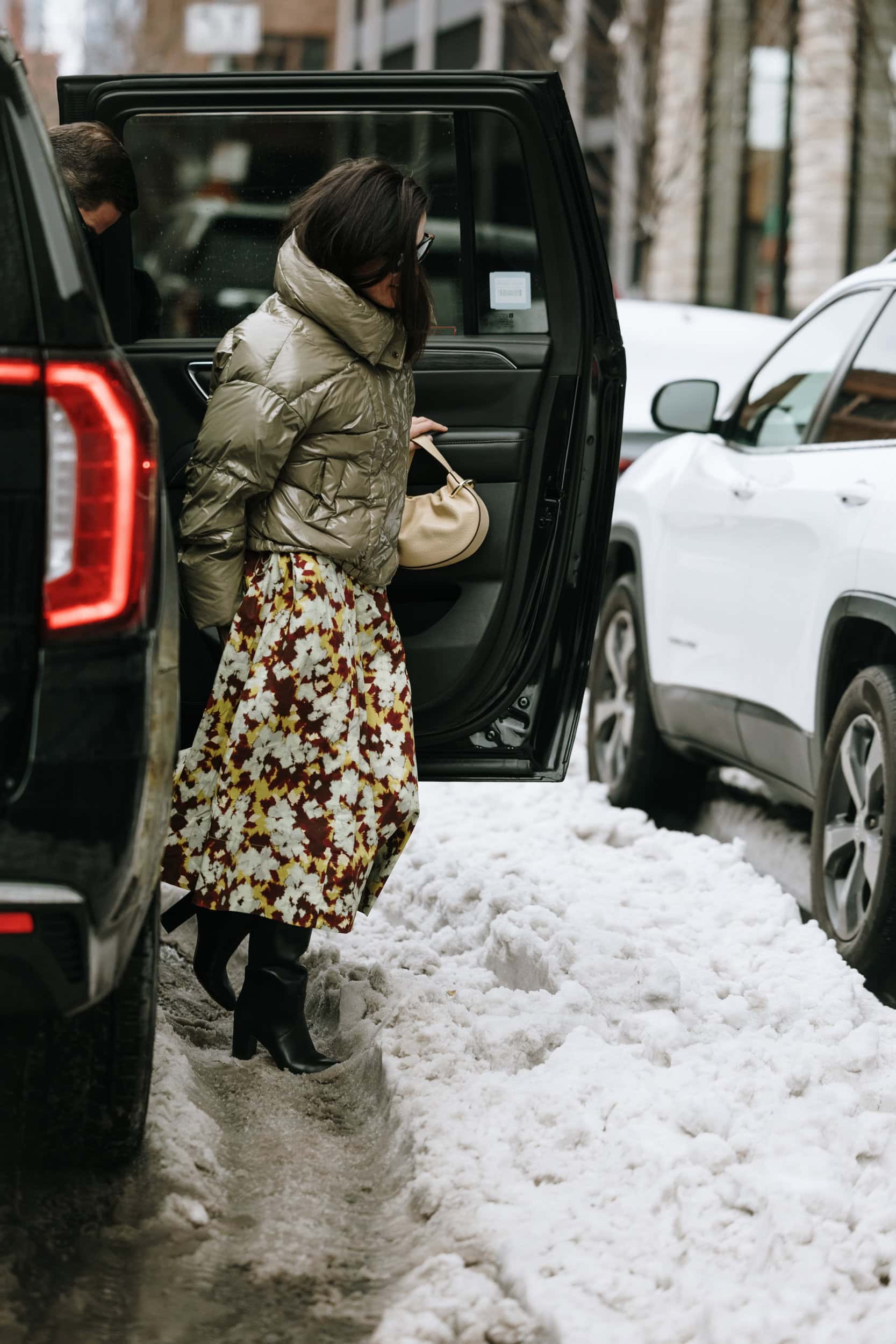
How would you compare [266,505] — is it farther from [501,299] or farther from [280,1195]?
[280,1195]

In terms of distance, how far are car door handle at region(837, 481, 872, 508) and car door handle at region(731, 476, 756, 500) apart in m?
0.68

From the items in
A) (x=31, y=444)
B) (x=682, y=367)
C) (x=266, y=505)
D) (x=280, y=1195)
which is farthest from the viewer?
(x=682, y=367)

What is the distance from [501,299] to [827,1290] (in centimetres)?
234

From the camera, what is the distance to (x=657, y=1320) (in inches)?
104

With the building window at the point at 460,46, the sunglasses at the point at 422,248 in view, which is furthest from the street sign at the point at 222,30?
the sunglasses at the point at 422,248

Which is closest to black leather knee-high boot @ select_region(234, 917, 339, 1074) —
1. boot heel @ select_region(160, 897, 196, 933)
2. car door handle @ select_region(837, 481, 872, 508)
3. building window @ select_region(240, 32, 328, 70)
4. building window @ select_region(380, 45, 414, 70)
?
boot heel @ select_region(160, 897, 196, 933)

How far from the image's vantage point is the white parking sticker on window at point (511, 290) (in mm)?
4180

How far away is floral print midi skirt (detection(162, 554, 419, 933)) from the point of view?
140 inches

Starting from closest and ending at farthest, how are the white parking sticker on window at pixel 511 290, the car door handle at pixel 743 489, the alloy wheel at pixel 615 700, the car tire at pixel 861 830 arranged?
1. the white parking sticker on window at pixel 511 290
2. the car tire at pixel 861 830
3. the car door handle at pixel 743 489
4. the alloy wheel at pixel 615 700

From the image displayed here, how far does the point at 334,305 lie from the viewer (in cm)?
349

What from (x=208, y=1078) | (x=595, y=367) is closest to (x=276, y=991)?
(x=208, y=1078)

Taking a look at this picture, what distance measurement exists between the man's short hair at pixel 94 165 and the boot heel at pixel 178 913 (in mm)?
1493

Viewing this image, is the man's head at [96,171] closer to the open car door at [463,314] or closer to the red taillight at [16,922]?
the open car door at [463,314]

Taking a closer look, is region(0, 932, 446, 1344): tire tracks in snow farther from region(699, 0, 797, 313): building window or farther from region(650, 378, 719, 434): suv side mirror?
region(699, 0, 797, 313): building window
